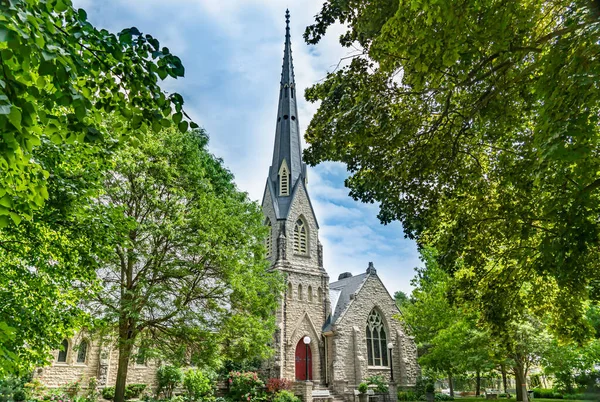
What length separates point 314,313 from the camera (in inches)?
1203

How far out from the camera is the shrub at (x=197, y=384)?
20.6 meters

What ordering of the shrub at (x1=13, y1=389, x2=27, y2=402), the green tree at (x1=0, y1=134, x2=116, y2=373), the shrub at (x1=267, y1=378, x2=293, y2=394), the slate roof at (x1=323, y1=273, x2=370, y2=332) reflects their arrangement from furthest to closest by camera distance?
the slate roof at (x1=323, y1=273, x2=370, y2=332)
the shrub at (x1=267, y1=378, x2=293, y2=394)
the shrub at (x1=13, y1=389, x2=27, y2=402)
the green tree at (x1=0, y1=134, x2=116, y2=373)

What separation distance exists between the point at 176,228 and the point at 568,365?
17.2 metres

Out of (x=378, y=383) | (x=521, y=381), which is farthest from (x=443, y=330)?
(x=378, y=383)

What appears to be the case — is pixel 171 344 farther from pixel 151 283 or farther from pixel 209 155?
pixel 209 155

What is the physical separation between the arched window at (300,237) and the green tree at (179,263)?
15756 millimetres

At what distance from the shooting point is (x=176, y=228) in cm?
1486

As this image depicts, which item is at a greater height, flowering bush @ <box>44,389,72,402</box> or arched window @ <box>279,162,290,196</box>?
arched window @ <box>279,162,290,196</box>

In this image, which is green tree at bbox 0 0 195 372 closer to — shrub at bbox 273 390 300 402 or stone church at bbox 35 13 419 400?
shrub at bbox 273 390 300 402

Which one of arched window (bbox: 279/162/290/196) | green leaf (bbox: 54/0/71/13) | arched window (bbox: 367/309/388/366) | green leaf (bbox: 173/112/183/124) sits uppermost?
arched window (bbox: 279/162/290/196)

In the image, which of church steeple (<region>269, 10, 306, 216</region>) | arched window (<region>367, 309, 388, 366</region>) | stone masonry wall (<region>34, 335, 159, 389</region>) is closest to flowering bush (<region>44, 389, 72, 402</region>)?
stone masonry wall (<region>34, 335, 159, 389</region>)

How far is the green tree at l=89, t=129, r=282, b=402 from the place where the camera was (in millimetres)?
14391

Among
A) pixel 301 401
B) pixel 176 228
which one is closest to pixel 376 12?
pixel 176 228

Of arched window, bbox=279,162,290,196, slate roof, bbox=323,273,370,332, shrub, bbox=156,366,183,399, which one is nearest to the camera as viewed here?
shrub, bbox=156,366,183,399
